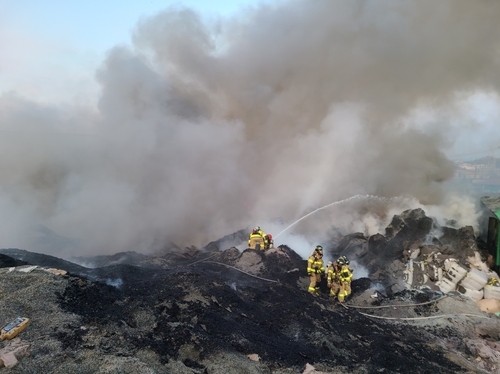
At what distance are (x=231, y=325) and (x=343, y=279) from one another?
4.94 meters

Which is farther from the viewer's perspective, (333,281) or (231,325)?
(333,281)

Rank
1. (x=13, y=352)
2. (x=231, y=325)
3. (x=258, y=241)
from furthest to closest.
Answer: (x=258, y=241) < (x=231, y=325) < (x=13, y=352)

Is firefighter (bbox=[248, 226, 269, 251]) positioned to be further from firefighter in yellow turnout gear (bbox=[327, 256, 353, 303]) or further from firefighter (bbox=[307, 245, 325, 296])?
firefighter in yellow turnout gear (bbox=[327, 256, 353, 303])

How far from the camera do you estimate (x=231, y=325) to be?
654 centimetres

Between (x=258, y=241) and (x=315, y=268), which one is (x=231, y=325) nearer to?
(x=315, y=268)

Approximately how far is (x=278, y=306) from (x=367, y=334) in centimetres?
217

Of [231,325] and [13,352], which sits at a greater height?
[231,325]

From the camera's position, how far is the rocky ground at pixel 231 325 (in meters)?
4.77

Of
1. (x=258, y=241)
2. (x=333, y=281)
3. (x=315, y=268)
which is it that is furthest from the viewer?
(x=258, y=241)

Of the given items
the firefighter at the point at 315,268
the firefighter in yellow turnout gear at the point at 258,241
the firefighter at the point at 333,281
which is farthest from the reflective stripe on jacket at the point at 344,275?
the firefighter in yellow turnout gear at the point at 258,241

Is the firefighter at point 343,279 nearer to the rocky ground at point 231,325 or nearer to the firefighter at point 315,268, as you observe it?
the rocky ground at point 231,325

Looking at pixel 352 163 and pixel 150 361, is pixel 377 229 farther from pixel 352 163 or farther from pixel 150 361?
pixel 150 361

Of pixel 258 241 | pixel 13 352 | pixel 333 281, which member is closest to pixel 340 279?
pixel 333 281

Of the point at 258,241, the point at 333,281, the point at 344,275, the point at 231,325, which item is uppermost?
the point at 258,241
